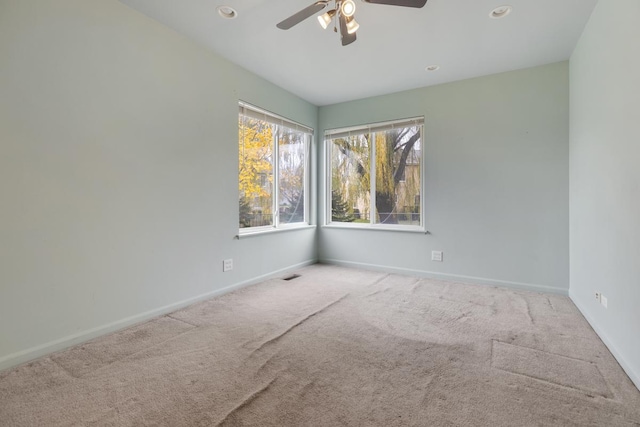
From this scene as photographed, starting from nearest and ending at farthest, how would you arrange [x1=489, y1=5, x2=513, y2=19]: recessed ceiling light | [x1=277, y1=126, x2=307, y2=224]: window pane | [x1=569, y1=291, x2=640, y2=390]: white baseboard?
[x1=569, y1=291, x2=640, y2=390]: white baseboard < [x1=489, y1=5, x2=513, y2=19]: recessed ceiling light < [x1=277, y1=126, x2=307, y2=224]: window pane

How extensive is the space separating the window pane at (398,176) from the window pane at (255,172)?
1596mm

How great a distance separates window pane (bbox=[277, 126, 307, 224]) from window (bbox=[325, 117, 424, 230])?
1.58ft

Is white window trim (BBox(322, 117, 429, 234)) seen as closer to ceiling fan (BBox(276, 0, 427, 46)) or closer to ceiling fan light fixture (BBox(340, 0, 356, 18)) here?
ceiling fan (BBox(276, 0, 427, 46))

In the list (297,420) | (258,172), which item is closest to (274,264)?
(258,172)

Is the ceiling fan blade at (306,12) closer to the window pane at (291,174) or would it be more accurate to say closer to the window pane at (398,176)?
the window pane at (291,174)

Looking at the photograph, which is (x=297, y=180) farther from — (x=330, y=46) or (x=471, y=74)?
(x=471, y=74)

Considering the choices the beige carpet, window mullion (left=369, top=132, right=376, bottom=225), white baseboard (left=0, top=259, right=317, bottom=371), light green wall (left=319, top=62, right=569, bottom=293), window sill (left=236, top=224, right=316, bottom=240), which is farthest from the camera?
window mullion (left=369, top=132, right=376, bottom=225)

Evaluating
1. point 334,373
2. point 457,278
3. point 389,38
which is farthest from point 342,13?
point 457,278

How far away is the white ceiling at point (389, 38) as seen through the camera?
231cm

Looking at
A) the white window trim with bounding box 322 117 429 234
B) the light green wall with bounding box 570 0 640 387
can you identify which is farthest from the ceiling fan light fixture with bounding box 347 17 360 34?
the white window trim with bounding box 322 117 429 234

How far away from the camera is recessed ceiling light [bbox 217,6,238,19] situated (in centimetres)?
233

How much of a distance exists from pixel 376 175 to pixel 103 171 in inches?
129

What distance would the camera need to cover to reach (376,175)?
4.36 meters

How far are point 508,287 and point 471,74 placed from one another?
257cm
